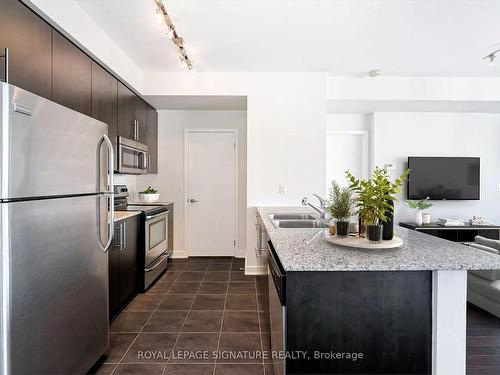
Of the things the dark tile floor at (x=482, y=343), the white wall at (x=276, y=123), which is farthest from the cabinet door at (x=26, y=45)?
the dark tile floor at (x=482, y=343)

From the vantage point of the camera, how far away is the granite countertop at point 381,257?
1103 mm

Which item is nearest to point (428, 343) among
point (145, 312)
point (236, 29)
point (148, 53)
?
point (145, 312)

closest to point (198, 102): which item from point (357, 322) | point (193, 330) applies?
point (193, 330)

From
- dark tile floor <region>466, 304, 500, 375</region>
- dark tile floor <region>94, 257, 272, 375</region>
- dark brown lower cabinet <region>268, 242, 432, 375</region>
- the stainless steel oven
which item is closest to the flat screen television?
dark tile floor <region>466, 304, 500, 375</region>

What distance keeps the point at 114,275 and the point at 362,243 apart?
2.13m

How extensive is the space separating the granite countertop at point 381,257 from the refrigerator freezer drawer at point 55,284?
1.09 m

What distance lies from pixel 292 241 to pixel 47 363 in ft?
4.33

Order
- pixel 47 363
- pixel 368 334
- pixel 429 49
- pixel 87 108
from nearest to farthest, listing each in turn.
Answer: pixel 368 334
pixel 47 363
pixel 87 108
pixel 429 49

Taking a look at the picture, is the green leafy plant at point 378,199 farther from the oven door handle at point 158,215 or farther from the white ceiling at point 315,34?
the oven door handle at point 158,215

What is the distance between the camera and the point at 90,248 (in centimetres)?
165

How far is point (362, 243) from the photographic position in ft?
4.41

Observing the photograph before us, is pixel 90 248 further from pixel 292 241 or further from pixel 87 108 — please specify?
pixel 87 108

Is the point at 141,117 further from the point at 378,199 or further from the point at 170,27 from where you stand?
the point at 378,199

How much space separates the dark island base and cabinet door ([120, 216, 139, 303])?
200cm
